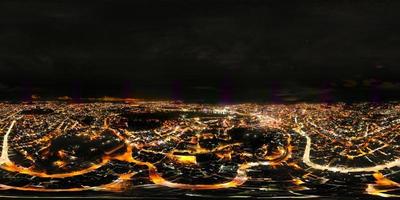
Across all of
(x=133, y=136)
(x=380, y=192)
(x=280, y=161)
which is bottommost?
(x=380, y=192)

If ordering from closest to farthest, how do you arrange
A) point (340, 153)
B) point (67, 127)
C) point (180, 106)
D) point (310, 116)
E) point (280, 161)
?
point (280, 161), point (340, 153), point (67, 127), point (310, 116), point (180, 106)

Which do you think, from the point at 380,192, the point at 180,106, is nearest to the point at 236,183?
the point at 380,192

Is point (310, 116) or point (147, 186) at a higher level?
point (310, 116)

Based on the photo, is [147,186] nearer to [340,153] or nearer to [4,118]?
[340,153]

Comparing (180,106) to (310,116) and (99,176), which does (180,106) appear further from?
(99,176)

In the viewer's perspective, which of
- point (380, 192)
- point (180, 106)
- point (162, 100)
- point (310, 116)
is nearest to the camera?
point (380, 192)

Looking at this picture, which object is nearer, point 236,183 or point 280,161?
point 236,183
